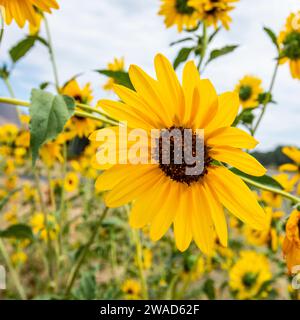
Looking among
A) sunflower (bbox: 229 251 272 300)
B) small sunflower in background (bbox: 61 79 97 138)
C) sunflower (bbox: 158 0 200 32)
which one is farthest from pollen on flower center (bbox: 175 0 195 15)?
sunflower (bbox: 229 251 272 300)

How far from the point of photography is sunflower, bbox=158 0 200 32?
108 centimetres

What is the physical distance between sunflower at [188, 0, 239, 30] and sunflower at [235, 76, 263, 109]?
1.45 ft

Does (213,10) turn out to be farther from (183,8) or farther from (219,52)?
(219,52)

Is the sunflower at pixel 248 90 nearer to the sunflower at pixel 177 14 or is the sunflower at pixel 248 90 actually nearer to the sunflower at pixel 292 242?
the sunflower at pixel 177 14

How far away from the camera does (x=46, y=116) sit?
1.44 feet

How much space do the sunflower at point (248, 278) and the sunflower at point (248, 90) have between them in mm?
818

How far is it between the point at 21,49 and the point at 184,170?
0.43m

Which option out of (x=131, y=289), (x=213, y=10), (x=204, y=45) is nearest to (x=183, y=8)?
(x=213, y=10)

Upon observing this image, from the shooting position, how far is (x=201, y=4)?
36.1 inches

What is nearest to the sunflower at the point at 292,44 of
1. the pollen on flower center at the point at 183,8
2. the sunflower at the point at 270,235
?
the pollen on flower center at the point at 183,8

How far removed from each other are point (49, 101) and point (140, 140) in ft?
0.40

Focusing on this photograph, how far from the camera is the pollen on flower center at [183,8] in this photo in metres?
1.06

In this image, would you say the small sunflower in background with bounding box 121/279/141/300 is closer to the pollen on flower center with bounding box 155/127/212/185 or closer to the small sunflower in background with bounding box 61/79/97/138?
the small sunflower in background with bounding box 61/79/97/138
